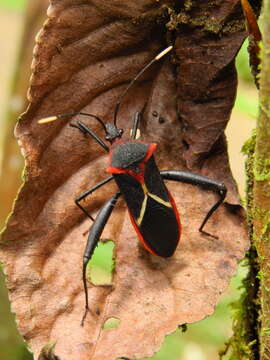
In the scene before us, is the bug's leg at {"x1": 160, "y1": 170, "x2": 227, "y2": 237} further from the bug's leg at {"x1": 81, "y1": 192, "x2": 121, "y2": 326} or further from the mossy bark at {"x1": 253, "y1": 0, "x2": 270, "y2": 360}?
the mossy bark at {"x1": 253, "y1": 0, "x2": 270, "y2": 360}

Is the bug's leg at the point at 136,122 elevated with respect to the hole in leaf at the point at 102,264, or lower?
elevated

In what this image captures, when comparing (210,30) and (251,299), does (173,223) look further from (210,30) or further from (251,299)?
(210,30)

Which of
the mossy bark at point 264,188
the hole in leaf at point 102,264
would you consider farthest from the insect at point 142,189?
the hole in leaf at point 102,264

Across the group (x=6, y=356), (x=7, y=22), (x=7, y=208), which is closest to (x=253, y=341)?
(x=6, y=356)

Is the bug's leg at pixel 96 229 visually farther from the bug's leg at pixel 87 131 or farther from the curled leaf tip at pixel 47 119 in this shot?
the curled leaf tip at pixel 47 119

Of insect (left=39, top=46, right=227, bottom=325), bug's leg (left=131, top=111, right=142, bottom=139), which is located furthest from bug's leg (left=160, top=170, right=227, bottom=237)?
bug's leg (left=131, top=111, right=142, bottom=139)

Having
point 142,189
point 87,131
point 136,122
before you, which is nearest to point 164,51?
point 136,122
